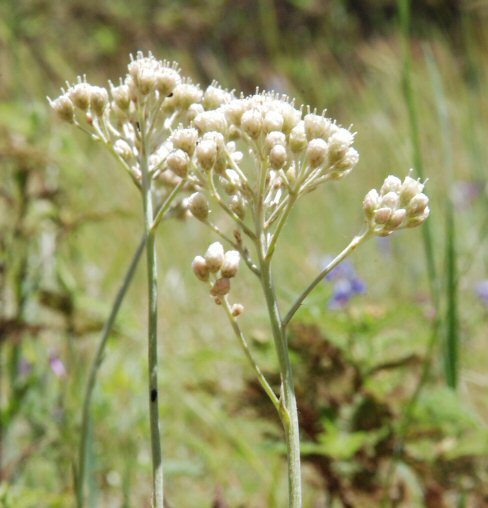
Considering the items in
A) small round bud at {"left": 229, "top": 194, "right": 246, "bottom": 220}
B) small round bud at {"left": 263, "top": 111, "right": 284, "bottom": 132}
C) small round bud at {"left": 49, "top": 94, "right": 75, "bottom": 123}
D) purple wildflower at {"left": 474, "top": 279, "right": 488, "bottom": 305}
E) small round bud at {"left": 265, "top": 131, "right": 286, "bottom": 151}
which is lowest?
small round bud at {"left": 229, "top": 194, "right": 246, "bottom": 220}

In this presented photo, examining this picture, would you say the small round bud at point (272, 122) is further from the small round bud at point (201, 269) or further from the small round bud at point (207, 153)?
the small round bud at point (201, 269)

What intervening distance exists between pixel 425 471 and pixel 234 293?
185cm

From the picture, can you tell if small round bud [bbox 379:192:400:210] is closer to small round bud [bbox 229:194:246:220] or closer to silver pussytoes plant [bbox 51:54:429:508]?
silver pussytoes plant [bbox 51:54:429:508]

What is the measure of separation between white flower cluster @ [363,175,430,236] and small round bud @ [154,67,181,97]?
0.31m

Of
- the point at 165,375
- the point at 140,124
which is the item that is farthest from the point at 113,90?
the point at 165,375

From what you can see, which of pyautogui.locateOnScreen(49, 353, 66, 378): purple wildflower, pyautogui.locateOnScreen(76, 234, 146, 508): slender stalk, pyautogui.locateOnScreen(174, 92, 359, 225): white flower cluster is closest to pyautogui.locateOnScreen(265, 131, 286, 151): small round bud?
pyautogui.locateOnScreen(174, 92, 359, 225): white flower cluster

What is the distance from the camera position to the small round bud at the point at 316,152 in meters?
0.99

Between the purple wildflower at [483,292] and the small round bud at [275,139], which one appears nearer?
the small round bud at [275,139]

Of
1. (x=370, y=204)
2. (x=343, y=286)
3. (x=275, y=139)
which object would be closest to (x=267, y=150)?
(x=275, y=139)

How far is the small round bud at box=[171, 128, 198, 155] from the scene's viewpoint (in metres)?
0.98

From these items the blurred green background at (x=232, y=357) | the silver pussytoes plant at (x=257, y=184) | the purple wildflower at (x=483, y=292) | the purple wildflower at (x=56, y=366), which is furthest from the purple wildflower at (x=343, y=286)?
the silver pussytoes plant at (x=257, y=184)

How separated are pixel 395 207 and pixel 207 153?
218 mm

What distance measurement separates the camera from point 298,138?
3.29ft

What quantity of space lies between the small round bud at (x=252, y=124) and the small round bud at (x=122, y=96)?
209mm
